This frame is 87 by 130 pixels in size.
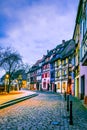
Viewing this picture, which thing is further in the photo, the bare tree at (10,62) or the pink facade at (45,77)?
the pink facade at (45,77)

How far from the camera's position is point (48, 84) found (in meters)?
74.7

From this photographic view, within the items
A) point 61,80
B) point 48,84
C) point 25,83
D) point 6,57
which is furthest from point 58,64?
point 25,83

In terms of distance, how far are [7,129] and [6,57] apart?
39.2 meters

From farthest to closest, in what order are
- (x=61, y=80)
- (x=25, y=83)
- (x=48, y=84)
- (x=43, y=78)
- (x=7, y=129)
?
(x=25, y=83) < (x=43, y=78) < (x=48, y=84) < (x=61, y=80) < (x=7, y=129)

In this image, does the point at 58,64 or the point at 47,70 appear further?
the point at 47,70

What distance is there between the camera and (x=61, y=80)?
59.2 m

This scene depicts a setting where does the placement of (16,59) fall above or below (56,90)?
above

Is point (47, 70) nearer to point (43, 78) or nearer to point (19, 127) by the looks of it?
point (43, 78)

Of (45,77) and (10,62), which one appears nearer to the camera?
(10,62)

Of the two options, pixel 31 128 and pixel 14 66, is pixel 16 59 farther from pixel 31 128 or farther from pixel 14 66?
pixel 31 128

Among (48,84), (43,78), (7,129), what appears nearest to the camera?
(7,129)

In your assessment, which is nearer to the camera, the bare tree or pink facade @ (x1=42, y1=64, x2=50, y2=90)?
the bare tree

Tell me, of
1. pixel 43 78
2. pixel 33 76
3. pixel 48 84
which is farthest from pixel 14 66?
pixel 33 76

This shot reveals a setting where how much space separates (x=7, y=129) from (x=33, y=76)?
298ft
